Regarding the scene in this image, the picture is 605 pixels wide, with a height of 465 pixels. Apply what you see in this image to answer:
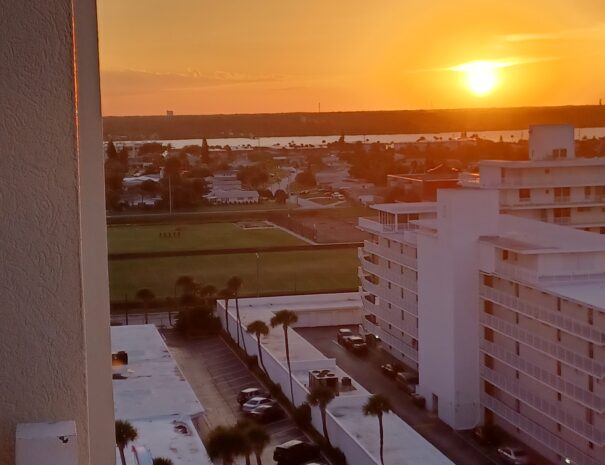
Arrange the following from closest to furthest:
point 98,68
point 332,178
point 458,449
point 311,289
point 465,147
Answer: point 98,68, point 458,449, point 311,289, point 332,178, point 465,147

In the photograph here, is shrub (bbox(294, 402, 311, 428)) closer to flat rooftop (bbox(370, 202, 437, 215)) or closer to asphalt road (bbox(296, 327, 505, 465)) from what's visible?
asphalt road (bbox(296, 327, 505, 465))

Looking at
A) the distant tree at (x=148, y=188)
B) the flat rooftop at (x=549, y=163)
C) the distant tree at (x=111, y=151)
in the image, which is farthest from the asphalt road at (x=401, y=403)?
the distant tree at (x=111, y=151)

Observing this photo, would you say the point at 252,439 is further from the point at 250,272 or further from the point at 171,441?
the point at 250,272

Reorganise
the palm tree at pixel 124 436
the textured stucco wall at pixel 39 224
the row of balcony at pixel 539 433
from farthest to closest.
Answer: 1. the row of balcony at pixel 539 433
2. the palm tree at pixel 124 436
3. the textured stucco wall at pixel 39 224

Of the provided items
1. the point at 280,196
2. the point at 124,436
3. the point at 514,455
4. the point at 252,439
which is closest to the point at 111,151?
the point at 280,196

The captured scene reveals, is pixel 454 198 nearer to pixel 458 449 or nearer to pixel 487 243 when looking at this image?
pixel 487 243

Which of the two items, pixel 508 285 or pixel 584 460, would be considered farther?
pixel 508 285

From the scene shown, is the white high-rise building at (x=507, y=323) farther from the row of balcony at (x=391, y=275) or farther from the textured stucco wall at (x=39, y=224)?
the textured stucco wall at (x=39, y=224)

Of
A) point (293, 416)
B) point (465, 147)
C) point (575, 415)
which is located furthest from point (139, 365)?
point (465, 147)

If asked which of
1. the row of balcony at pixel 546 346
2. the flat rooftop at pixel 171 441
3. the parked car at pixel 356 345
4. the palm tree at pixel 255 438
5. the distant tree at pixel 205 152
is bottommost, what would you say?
the parked car at pixel 356 345
